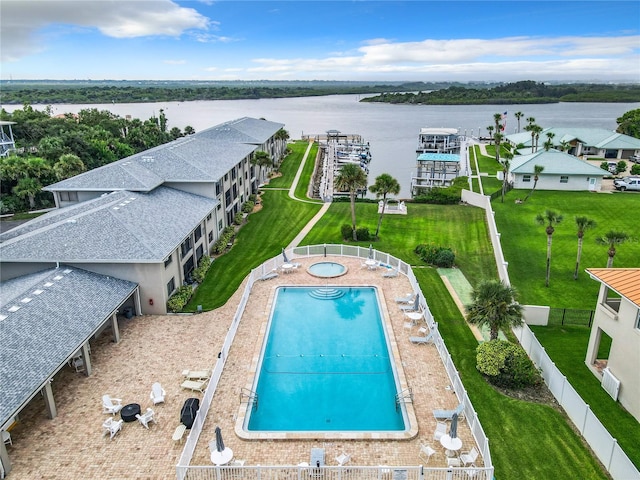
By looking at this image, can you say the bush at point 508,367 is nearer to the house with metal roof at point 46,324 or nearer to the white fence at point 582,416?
the white fence at point 582,416

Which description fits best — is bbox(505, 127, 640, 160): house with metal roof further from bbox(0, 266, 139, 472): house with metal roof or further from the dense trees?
bbox(0, 266, 139, 472): house with metal roof

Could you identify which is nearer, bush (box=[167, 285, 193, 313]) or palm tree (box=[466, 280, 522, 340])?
palm tree (box=[466, 280, 522, 340])

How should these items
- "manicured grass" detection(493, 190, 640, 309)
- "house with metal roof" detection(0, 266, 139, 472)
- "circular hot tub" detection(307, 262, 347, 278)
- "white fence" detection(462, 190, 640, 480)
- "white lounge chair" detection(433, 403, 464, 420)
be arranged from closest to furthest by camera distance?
"white fence" detection(462, 190, 640, 480) → "house with metal roof" detection(0, 266, 139, 472) → "white lounge chair" detection(433, 403, 464, 420) → "manicured grass" detection(493, 190, 640, 309) → "circular hot tub" detection(307, 262, 347, 278)

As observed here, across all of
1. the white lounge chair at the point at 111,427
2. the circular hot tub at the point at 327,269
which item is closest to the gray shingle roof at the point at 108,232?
the circular hot tub at the point at 327,269

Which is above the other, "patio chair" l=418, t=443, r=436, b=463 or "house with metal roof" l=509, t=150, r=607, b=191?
"house with metal roof" l=509, t=150, r=607, b=191

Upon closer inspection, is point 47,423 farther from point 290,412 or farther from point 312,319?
point 312,319

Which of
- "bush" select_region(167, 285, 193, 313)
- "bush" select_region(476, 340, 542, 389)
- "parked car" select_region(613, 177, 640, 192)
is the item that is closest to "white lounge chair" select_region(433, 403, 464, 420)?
"bush" select_region(476, 340, 542, 389)

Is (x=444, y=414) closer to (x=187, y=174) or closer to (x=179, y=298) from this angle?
(x=179, y=298)

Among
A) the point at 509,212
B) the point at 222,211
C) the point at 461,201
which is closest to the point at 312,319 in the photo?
the point at 222,211
